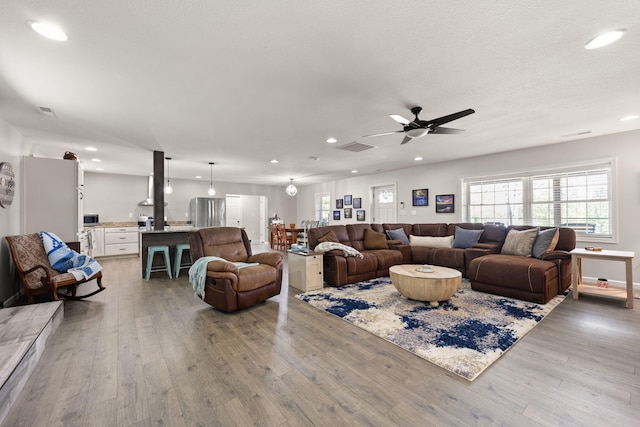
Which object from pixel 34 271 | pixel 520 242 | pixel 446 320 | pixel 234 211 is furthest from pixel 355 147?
pixel 234 211

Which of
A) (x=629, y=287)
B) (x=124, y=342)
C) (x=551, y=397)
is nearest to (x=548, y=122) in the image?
(x=629, y=287)

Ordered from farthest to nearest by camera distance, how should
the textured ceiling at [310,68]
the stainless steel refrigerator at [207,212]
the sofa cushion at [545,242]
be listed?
the stainless steel refrigerator at [207,212], the sofa cushion at [545,242], the textured ceiling at [310,68]

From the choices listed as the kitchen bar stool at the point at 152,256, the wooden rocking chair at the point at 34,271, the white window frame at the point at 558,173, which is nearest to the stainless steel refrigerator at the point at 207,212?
the kitchen bar stool at the point at 152,256

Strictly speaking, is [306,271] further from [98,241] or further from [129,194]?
[129,194]

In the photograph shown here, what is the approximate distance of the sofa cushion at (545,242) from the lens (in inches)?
156

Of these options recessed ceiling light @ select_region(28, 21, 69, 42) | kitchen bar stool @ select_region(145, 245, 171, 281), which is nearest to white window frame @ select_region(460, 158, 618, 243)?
kitchen bar stool @ select_region(145, 245, 171, 281)

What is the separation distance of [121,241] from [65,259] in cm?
412

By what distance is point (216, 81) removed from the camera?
259cm

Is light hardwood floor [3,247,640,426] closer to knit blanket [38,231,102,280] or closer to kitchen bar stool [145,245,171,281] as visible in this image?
knit blanket [38,231,102,280]

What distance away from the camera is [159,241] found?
16.9 feet

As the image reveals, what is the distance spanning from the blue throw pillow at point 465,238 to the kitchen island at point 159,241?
522cm

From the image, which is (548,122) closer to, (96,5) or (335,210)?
(96,5)

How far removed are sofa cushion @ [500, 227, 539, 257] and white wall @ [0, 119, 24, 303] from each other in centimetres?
723

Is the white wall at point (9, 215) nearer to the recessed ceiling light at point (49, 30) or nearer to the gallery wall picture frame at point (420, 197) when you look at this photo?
the recessed ceiling light at point (49, 30)
